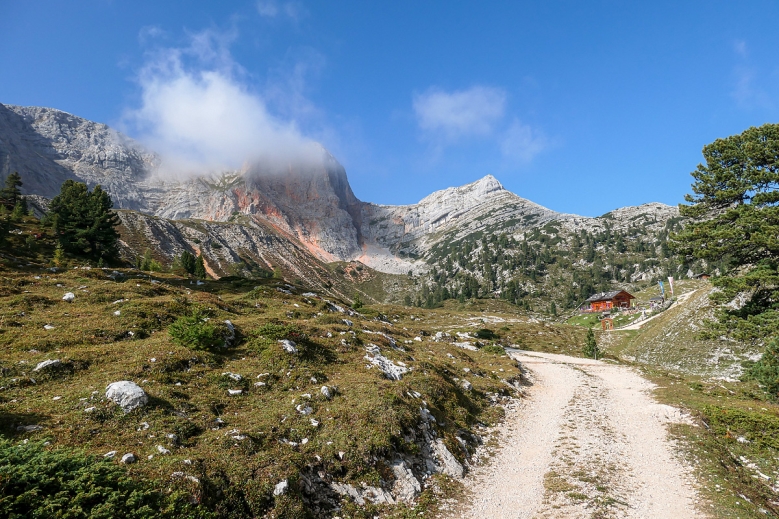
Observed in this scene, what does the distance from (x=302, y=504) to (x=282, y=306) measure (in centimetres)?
2836

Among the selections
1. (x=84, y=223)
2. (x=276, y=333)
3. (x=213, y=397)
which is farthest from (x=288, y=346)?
(x=84, y=223)

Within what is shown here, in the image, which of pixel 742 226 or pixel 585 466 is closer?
pixel 585 466

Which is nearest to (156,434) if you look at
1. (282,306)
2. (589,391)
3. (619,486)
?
(619,486)

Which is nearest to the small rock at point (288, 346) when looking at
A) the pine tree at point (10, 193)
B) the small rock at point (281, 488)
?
the small rock at point (281, 488)

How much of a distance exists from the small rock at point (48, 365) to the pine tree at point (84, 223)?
5371 cm

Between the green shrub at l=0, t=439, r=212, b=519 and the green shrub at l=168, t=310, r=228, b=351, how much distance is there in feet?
35.0

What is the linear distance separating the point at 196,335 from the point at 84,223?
5509 centimetres

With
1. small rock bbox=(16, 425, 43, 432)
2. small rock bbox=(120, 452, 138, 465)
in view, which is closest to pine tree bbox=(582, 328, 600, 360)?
small rock bbox=(120, 452, 138, 465)

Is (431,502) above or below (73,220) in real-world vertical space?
below

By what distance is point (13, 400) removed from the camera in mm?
11633

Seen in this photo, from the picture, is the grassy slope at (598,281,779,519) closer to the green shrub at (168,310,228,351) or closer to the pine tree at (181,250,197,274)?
the green shrub at (168,310,228,351)

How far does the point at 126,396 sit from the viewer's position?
12258mm

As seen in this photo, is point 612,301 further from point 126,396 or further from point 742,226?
point 126,396

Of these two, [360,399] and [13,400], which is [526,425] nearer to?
[360,399]
